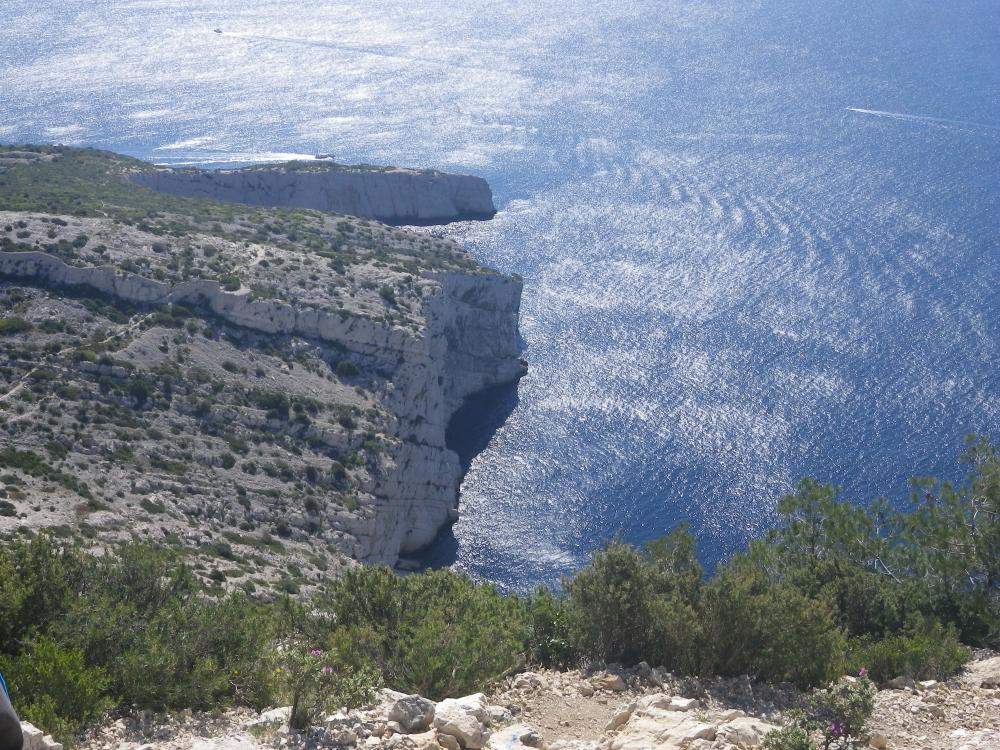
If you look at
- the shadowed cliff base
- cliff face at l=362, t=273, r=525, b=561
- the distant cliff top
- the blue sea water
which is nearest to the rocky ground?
cliff face at l=362, t=273, r=525, b=561

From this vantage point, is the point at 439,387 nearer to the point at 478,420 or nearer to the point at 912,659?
the point at 478,420

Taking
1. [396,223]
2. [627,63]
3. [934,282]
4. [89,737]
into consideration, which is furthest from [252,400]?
[627,63]

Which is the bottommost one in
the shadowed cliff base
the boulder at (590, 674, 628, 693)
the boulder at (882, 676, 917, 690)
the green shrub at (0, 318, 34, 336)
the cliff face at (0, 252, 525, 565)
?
the shadowed cliff base

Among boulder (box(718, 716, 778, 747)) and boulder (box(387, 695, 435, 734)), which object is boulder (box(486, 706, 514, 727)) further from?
boulder (box(718, 716, 778, 747))

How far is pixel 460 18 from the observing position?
174m

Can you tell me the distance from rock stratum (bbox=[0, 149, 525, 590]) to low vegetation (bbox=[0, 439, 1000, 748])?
16.5m

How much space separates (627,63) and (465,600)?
139m

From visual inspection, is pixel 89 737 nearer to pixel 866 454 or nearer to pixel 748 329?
pixel 866 454

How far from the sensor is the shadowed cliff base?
62.4 meters

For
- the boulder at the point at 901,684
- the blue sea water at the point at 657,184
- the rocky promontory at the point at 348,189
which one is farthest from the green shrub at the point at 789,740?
the rocky promontory at the point at 348,189

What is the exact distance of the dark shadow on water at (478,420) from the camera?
63531mm

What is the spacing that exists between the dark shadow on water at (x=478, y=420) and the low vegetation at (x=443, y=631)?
34.9 metres

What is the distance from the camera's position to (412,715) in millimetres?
14367

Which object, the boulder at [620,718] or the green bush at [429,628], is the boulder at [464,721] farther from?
the green bush at [429,628]
